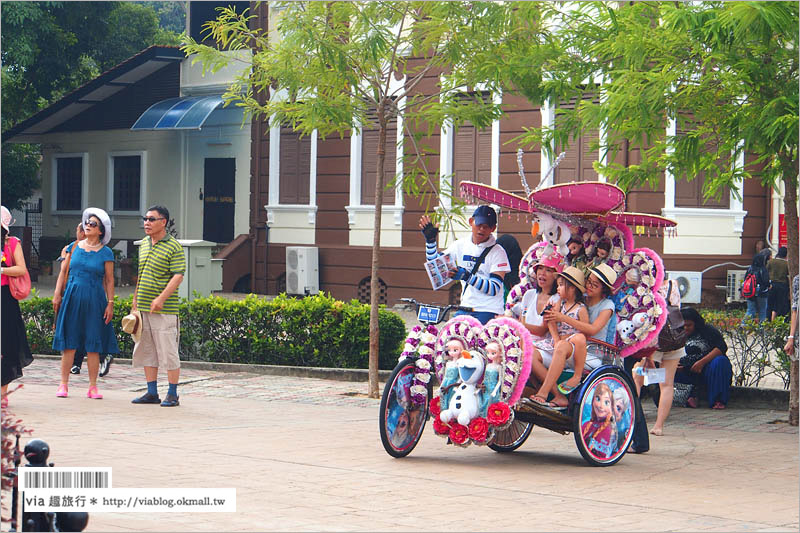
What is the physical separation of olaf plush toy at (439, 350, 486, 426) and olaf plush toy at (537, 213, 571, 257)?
4.98 ft

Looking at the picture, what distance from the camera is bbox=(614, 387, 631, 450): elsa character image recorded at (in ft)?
31.0

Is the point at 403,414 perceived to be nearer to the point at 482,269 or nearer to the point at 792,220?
the point at 482,269

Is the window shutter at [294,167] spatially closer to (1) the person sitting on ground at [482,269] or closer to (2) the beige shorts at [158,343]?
(2) the beige shorts at [158,343]

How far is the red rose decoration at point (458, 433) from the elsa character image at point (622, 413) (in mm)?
1228

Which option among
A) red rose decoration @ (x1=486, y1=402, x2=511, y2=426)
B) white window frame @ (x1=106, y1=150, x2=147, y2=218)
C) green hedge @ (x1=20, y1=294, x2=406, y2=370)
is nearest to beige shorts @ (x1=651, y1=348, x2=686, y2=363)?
red rose decoration @ (x1=486, y1=402, x2=511, y2=426)

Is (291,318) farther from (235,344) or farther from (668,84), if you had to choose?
(668,84)

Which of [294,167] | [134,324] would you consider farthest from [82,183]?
[134,324]

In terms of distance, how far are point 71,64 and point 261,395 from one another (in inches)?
1010

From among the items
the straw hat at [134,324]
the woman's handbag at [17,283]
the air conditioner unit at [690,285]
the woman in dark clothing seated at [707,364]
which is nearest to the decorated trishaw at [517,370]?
the woman in dark clothing seated at [707,364]

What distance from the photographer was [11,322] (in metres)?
11.7

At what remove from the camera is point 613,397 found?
946 centimetres

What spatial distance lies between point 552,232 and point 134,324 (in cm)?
440

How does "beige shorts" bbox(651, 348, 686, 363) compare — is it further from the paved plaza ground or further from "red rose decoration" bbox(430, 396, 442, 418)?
"red rose decoration" bbox(430, 396, 442, 418)

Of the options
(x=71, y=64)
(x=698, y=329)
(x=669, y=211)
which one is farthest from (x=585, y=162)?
(x=71, y=64)
